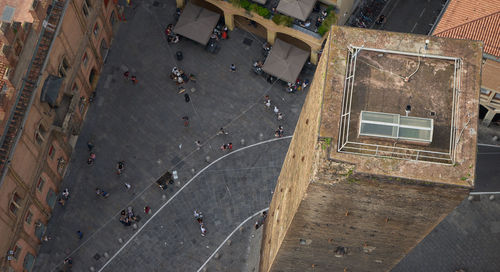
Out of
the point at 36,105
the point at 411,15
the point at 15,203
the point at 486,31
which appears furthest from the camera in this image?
the point at 411,15

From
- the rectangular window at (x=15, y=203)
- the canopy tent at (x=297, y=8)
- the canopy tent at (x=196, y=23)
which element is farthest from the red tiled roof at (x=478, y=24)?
the rectangular window at (x=15, y=203)

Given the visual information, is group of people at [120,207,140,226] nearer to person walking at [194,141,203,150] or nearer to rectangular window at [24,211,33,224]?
rectangular window at [24,211,33,224]

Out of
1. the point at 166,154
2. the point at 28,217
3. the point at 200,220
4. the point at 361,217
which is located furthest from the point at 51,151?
the point at 361,217

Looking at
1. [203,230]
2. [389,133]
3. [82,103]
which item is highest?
[82,103]

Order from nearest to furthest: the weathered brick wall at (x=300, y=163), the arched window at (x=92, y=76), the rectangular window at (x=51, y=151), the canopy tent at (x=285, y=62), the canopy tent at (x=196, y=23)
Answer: the weathered brick wall at (x=300, y=163) → the rectangular window at (x=51, y=151) → the canopy tent at (x=285, y=62) → the arched window at (x=92, y=76) → the canopy tent at (x=196, y=23)

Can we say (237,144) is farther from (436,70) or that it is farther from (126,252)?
(436,70)

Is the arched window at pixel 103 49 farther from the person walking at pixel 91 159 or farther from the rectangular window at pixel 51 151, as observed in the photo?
the rectangular window at pixel 51 151

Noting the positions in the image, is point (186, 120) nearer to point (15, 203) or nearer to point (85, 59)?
point (85, 59)
